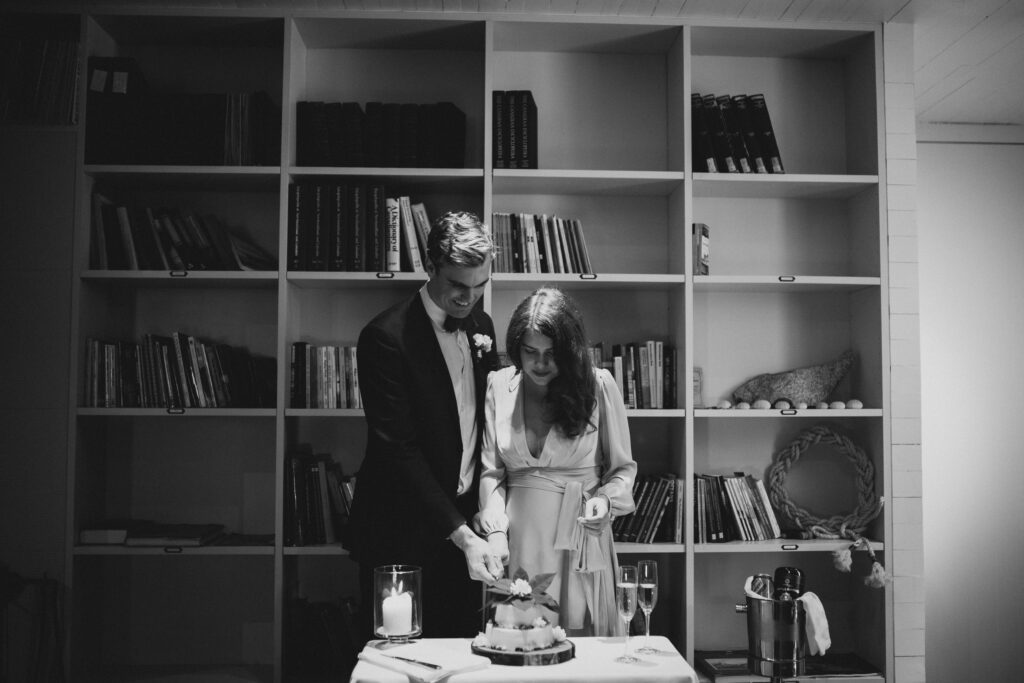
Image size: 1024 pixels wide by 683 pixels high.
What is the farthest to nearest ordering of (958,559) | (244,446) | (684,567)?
(958,559) < (244,446) < (684,567)

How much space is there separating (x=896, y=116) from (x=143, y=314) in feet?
10.0

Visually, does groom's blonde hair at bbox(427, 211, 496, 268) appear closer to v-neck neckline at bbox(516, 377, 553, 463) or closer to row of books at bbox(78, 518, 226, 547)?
v-neck neckline at bbox(516, 377, 553, 463)

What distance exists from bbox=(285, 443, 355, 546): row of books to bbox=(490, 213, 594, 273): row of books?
100 centimetres

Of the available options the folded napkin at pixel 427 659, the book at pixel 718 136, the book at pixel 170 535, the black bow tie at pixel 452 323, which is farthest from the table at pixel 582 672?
the book at pixel 718 136

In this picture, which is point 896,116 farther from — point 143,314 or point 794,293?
point 143,314

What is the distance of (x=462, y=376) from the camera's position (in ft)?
7.93

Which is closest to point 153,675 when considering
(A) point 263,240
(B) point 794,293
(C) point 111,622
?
(C) point 111,622

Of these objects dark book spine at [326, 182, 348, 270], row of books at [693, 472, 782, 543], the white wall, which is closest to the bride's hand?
row of books at [693, 472, 782, 543]

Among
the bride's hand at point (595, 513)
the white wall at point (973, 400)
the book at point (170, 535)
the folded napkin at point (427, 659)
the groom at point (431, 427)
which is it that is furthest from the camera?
the white wall at point (973, 400)

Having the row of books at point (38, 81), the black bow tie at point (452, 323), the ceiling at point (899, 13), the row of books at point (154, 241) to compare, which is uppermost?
the ceiling at point (899, 13)

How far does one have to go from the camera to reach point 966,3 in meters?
3.06

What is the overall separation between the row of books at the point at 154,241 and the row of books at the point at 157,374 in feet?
0.91

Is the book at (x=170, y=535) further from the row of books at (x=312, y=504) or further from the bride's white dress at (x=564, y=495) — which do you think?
the bride's white dress at (x=564, y=495)

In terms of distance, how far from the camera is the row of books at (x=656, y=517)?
3049 millimetres
